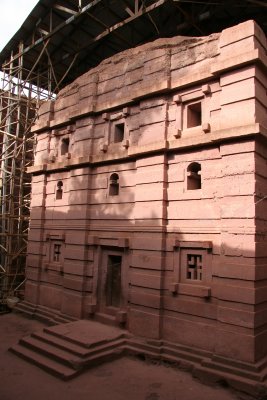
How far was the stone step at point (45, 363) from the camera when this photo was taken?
29.6 ft

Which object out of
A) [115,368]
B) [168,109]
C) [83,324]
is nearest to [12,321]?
[83,324]

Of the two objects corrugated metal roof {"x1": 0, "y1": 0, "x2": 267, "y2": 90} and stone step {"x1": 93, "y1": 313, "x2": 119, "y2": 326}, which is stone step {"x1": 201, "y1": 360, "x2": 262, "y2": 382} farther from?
corrugated metal roof {"x1": 0, "y1": 0, "x2": 267, "y2": 90}

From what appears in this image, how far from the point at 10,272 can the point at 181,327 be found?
11789mm

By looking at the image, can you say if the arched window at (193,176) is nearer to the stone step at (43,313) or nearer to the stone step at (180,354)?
the stone step at (180,354)

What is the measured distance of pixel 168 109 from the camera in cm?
1138

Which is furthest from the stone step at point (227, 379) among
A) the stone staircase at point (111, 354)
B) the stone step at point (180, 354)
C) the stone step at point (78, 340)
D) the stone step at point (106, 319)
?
the stone step at point (106, 319)

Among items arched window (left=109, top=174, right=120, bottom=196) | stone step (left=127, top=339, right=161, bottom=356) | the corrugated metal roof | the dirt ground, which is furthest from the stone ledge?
the corrugated metal roof

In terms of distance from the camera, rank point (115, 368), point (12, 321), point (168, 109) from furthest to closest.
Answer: point (12, 321) < point (168, 109) < point (115, 368)

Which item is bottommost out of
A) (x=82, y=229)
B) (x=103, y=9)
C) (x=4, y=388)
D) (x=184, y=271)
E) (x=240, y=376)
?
(x=4, y=388)

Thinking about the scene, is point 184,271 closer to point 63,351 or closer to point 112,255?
point 112,255

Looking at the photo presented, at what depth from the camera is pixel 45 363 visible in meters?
9.61

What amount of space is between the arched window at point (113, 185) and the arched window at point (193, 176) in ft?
10.6

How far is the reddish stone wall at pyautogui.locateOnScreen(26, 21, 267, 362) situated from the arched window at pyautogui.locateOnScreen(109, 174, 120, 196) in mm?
51

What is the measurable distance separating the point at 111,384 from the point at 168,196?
5.78 m
